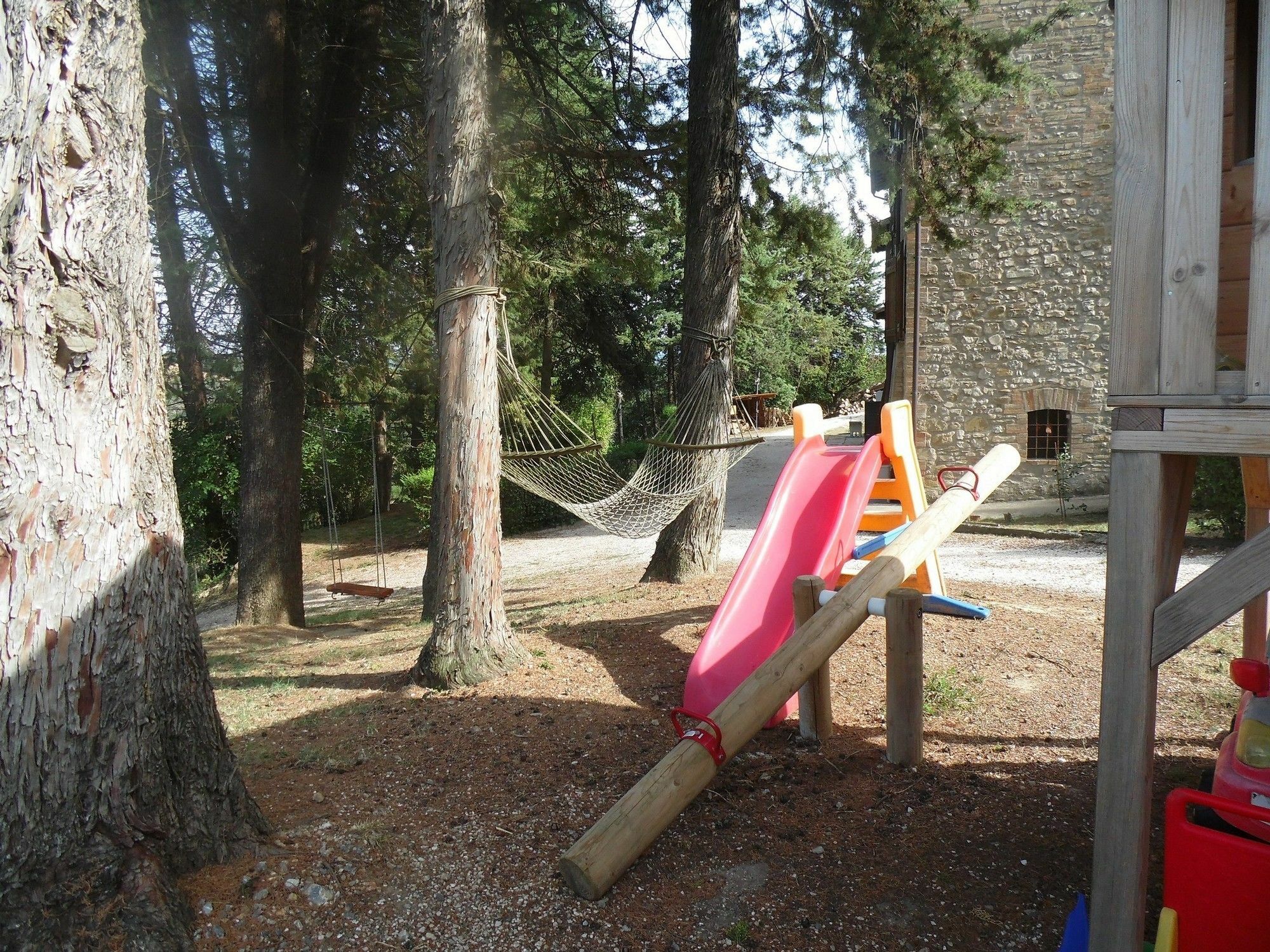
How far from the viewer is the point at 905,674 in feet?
9.17

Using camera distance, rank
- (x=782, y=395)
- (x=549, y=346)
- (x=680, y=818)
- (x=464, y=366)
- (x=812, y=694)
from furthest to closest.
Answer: (x=782, y=395), (x=549, y=346), (x=464, y=366), (x=812, y=694), (x=680, y=818)

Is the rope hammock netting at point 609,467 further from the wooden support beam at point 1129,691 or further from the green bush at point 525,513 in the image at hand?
the green bush at point 525,513

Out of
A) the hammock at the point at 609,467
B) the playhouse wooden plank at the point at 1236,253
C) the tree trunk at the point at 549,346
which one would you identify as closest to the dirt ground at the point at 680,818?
the hammock at the point at 609,467

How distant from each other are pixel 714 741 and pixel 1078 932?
3.05 ft

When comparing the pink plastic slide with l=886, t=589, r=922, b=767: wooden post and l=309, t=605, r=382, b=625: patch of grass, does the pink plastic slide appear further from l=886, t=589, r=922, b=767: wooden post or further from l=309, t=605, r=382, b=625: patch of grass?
l=309, t=605, r=382, b=625: patch of grass

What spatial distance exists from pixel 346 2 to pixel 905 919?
23.8 ft

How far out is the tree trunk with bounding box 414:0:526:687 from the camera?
3.74 m

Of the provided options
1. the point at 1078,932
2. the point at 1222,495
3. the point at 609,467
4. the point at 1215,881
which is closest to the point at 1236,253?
the point at 1215,881

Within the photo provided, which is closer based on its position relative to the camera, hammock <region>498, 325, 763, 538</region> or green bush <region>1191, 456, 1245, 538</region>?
hammock <region>498, 325, 763, 538</region>

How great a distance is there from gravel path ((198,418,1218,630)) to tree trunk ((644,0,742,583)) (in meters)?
1.20

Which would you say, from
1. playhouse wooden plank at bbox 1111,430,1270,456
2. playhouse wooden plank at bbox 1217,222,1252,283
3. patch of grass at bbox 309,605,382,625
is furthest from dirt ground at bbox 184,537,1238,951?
patch of grass at bbox 309,605,382,625

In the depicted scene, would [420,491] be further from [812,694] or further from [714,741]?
[714,741]

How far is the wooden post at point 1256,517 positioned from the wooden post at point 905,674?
1.15 meters

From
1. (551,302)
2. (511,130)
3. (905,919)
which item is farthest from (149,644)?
(551,302)
